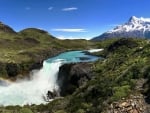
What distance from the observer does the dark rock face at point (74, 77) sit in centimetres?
7082

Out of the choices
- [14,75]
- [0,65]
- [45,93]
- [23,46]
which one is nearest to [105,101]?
[45,93]

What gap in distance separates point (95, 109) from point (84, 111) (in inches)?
56.3

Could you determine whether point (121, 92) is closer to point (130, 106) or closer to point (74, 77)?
point (130, 106)

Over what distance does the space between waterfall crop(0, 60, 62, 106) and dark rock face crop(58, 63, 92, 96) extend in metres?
4.47

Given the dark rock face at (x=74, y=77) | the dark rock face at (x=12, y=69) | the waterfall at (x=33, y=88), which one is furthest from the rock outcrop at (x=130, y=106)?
the dark rock face at (x=12, y=69)

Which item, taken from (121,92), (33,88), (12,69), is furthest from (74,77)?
(121,92)

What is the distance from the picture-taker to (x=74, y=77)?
244ft

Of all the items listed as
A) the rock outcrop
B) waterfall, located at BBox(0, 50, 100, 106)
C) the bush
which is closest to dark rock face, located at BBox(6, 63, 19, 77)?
waterfall, located at BBox(0, 50, 100, 106)

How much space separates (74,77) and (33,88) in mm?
20068

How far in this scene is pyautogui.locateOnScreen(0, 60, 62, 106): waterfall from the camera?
251 ft

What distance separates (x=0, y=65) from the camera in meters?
115

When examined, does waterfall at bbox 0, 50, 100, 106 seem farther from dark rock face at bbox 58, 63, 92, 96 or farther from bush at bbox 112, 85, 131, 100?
bush at bbox 112, 85, 131, 100

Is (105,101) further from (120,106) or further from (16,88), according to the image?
(16,88)

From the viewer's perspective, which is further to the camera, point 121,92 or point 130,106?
point 121,92
